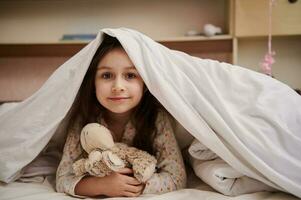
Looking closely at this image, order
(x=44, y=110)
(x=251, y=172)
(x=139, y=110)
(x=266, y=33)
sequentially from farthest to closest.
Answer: (x=266, y=33)
(x=139, y=110)
(x=44, y=110)
(x=251, y=172)

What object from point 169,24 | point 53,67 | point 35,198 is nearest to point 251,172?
point 35,198

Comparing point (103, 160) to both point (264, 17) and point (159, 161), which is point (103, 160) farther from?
point (264, 17)

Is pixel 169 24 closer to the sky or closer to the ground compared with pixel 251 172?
closer to the sky

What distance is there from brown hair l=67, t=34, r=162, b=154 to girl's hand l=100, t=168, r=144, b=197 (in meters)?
0.14

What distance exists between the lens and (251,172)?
626 mm

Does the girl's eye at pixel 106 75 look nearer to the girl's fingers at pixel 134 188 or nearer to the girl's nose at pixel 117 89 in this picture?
the girl's nose at pixel 117 89

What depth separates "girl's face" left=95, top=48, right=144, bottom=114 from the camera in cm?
75

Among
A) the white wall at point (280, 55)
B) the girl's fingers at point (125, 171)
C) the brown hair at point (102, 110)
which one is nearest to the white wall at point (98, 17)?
the white wall at point (280, 55)

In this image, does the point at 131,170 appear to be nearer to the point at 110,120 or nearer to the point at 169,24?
the point at 110,120

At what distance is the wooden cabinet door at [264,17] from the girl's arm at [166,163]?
33.6 inches

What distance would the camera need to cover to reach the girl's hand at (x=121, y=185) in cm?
67

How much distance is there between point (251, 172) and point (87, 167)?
1.17ft

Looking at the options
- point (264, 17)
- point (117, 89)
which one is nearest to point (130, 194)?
point (117, 89)

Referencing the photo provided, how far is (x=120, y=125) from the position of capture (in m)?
0.89
